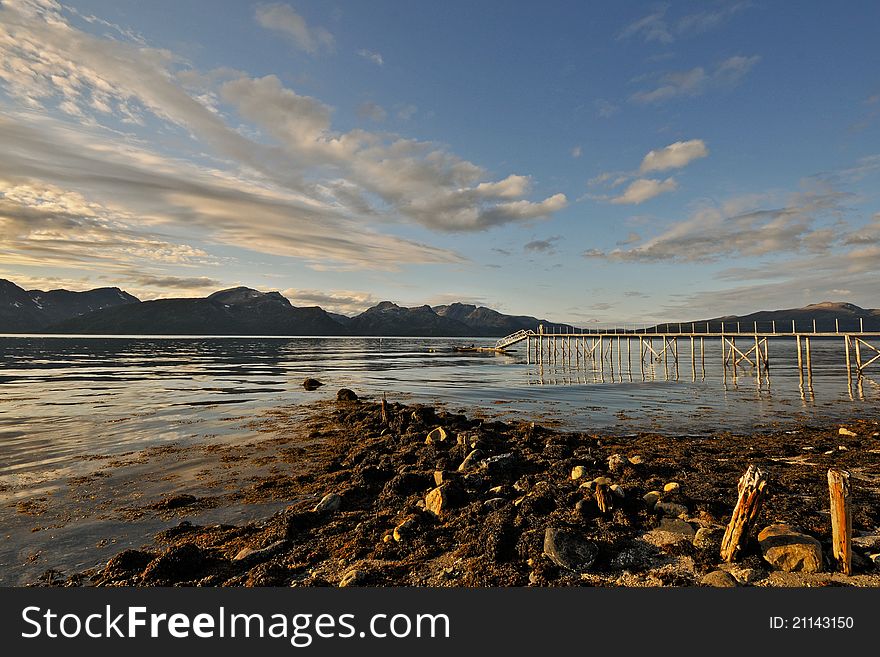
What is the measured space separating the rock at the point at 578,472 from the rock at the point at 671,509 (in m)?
2.62

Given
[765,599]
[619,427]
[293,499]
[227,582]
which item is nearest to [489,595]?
[765,599]

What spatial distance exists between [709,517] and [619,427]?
45.0ft

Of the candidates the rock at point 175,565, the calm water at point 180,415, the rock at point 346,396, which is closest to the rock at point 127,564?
the rock at point 175,565

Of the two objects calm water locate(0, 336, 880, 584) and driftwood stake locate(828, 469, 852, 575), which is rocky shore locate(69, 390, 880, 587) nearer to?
driftwood stake locate(828, 469, 852, 575)

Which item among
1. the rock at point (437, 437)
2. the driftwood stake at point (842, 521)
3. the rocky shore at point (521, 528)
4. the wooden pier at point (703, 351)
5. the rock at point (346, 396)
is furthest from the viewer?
the wooden pier at point (703, 351)

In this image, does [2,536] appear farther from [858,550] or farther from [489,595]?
[858,550]

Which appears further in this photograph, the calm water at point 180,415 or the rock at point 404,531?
the calm water at point 180,415

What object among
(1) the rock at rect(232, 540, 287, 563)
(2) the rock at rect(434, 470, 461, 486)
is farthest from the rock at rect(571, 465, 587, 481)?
(1) the rock at rect(232, 540, 287, 563)

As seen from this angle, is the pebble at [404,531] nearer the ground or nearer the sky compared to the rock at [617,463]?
nearer the ground

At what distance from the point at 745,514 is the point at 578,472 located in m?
5.02

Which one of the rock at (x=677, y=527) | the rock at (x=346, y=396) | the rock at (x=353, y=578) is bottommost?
the rock at (x=353, y=578)

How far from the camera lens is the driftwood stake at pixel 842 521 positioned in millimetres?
6832

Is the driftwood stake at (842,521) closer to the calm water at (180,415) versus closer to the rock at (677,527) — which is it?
the rock at (677,527)

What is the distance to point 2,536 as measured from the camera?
9242 millimetres
